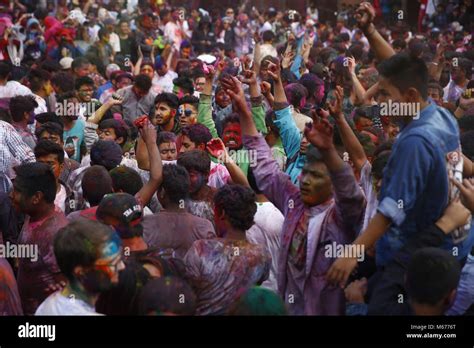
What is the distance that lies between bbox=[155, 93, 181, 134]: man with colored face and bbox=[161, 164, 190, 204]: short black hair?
96.5 inches

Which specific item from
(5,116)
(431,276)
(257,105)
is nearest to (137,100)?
(5,116)

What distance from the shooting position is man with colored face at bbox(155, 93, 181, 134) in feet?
24.0

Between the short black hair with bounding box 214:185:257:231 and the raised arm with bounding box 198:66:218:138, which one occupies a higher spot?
the raised arm with bounding box 198:66:218:138

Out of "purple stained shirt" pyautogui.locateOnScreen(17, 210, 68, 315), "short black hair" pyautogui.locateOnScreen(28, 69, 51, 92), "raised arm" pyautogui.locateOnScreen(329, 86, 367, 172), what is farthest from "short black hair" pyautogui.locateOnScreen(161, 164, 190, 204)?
"short black hair" pyautogui.locateOnScreen(28, 69, 51, 92)

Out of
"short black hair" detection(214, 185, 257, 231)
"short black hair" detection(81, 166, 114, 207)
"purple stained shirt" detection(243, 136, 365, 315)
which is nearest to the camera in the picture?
"purple stained shirt" detection(243, 136, 365, 315)

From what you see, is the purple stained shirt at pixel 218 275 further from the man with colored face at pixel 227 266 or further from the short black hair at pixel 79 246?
the short black hair at pixel 79 246

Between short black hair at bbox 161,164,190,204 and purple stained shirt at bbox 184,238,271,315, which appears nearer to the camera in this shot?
purple stained shirt at bbox 184,238,271,315

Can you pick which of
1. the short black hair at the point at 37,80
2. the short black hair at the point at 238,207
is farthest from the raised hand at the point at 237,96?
the short black hair at the point at 37,80

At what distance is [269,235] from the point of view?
4.78 meters

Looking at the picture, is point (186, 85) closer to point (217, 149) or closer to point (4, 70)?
point (4, 70)

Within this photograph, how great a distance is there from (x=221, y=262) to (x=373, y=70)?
6214mm

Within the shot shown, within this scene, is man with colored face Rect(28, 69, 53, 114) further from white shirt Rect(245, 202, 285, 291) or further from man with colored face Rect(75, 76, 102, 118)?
white shirt Rect(245, 202, 285, 291)

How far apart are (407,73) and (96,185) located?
1916 mm

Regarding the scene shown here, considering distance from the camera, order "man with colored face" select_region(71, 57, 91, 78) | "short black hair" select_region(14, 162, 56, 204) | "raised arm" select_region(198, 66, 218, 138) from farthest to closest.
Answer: "man with colored face" select_region(71, 57, 91, 78) < "raised arm" select_region(198, 66, 218, 138) < "short black hair" select_region(14, 162, 56, 204)
